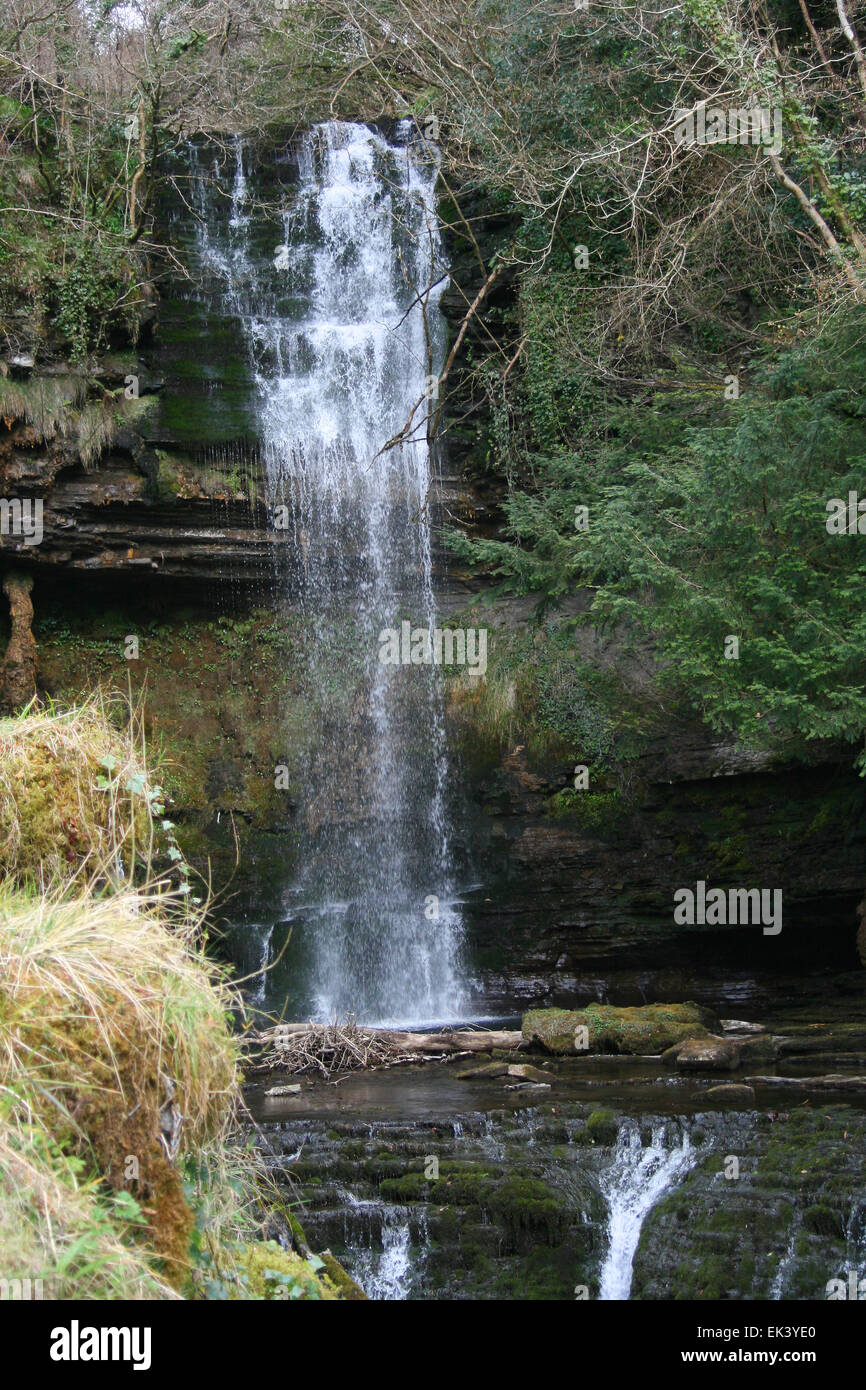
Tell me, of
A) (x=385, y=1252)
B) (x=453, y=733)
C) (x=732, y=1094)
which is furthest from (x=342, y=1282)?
(x=453, y=733)

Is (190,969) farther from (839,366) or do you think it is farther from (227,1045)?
(839,366)

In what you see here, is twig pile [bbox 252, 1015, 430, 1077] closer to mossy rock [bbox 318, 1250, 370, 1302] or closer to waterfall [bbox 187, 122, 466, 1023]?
waterfall [bbox 187, 122, 466, 1023]

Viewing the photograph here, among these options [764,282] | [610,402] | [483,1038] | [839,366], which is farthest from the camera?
[610,402]

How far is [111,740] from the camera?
507 cm

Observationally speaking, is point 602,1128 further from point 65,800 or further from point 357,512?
point 357,512

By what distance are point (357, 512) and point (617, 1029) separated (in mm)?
8006

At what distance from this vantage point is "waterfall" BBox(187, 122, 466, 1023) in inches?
551

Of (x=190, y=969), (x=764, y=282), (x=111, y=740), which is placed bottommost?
(x=190, y=969)

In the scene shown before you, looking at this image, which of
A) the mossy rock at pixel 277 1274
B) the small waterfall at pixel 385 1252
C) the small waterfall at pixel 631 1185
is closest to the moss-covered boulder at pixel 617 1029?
the small waterfall at pixel 631 1185

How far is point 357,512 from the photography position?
608 inches

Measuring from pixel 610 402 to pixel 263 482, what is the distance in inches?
185

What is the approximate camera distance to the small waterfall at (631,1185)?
6.27 metres
